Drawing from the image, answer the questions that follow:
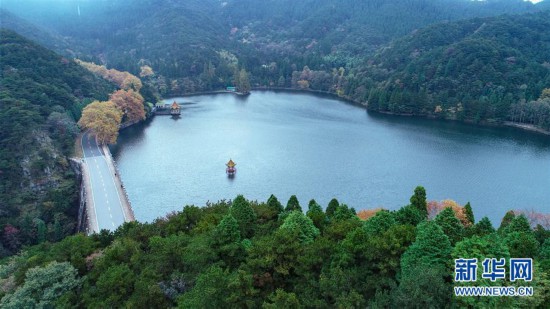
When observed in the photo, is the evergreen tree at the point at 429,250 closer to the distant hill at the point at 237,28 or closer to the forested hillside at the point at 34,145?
the forested hillside at the point at 34,145

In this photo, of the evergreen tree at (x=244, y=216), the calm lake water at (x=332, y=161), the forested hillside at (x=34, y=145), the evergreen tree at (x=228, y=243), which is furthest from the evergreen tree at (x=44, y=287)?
the calm lake water at (x=332, y=161)

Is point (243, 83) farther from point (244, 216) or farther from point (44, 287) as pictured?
point (44, 287)

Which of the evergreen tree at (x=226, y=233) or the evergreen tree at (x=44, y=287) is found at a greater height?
the evergreen tree at (x=226, y=233)

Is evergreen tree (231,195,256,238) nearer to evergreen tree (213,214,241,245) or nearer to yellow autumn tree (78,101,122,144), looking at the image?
evergreen tree (213,214,241,245)

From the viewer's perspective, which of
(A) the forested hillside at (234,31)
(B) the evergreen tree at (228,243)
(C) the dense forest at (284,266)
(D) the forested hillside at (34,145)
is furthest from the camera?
(A) the forested hillside at (234,31)

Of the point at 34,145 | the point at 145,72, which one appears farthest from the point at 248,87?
the point at 34,145

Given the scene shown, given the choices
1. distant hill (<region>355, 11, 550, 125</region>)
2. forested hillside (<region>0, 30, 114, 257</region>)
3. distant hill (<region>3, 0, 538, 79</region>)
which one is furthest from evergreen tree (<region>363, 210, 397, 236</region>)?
distant hill (<region>3, 0, 538, 79</region>)

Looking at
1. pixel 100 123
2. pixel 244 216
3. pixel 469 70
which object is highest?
pixel 469 70

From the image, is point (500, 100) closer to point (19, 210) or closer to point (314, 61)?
point (314, 61)
